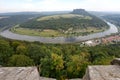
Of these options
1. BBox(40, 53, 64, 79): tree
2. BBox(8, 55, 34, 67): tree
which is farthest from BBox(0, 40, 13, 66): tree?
BBox(40, 53, 64, 79): tree

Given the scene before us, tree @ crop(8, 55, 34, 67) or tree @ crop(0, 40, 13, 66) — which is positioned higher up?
tree @ crop(8, 55, 34, 67)

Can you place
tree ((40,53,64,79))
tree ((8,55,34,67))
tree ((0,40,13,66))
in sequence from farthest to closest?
tree ((0,40,13,66)) → tree ((8,55,34,67)) → tree ((40,53,64,79))

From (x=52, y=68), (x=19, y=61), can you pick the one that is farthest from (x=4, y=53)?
(x=52, y=68)

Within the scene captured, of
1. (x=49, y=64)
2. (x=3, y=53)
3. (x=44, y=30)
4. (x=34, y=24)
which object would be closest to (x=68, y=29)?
(x=44, y=30)

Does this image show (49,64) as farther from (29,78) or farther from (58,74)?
(29,78)

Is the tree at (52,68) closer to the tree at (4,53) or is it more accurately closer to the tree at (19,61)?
the tree at (19,61)

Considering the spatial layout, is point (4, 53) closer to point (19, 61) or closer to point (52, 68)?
point (19, 61)

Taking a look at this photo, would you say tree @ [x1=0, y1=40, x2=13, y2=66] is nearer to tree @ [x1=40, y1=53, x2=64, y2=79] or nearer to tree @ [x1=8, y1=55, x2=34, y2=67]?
tree @ [x1=8, y1=55, x2=34, y2=67]

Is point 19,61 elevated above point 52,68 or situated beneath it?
situated beneath

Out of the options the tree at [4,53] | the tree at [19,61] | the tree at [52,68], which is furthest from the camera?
the tree at [4,53]

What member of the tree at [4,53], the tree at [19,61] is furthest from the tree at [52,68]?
the tree at [4,53]

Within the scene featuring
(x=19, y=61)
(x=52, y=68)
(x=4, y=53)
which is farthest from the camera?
(x=4, y=53)

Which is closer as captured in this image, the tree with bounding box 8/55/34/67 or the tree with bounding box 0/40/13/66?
the tree with bounding box 8/55/34/67

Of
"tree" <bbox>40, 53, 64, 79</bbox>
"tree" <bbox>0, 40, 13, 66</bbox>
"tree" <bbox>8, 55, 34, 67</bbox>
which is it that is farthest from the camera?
"tree" <bbox>0, 40, 13, 66</bbox>
